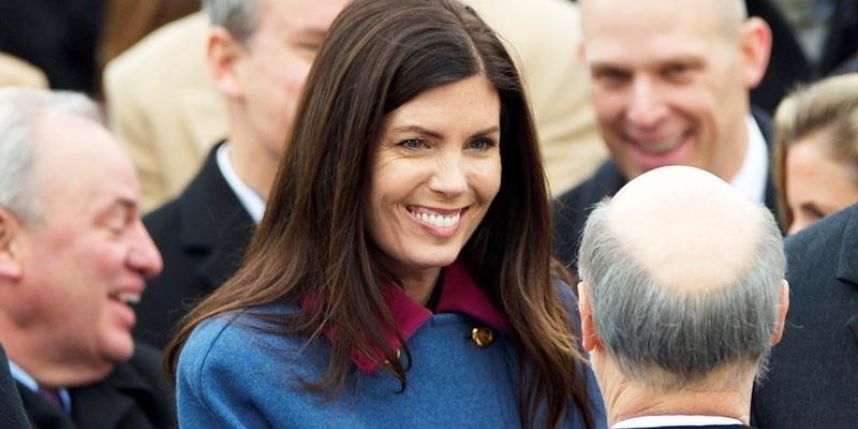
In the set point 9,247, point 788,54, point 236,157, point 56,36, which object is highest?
point 9,247

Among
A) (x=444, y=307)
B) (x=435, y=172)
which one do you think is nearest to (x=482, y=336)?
(x=444, y=307)

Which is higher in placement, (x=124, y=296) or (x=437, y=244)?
(x=437, y=244)

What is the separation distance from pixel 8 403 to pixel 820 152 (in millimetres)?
2365

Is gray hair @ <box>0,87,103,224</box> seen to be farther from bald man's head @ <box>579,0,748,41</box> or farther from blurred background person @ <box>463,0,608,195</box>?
blurred background person @ <box>463,0,608,195</box>

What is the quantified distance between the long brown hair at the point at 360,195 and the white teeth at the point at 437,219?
0.12 meters

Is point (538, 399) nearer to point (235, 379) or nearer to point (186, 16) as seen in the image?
point (235, 379)

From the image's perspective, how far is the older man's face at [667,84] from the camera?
5871 mm

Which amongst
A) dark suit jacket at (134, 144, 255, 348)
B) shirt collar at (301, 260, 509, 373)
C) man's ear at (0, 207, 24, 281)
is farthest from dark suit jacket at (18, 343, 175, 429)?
shirt collar at (301, 260, 509, 373)

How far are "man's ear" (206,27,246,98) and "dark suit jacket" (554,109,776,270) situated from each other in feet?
3.13

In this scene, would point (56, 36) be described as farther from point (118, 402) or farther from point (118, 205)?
point (118, 402)

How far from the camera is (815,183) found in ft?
17.7

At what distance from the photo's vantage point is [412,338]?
428 centimetres

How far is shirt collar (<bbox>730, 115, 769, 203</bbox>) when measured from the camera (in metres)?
5.90

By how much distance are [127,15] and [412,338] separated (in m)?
4.20
